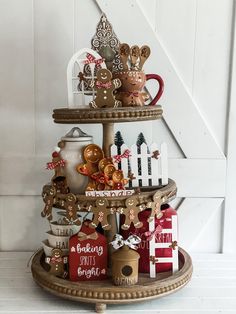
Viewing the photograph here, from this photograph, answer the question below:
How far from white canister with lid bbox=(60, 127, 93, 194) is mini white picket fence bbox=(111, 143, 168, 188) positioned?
0.08 metres

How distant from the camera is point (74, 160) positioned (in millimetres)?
913

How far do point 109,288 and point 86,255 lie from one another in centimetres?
9

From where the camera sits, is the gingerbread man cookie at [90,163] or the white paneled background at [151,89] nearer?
the gingerbread man cookie at [90,163]

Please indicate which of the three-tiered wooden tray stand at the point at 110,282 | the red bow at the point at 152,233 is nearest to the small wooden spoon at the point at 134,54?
the three-tiered wooden tray stand at the point at 110,282

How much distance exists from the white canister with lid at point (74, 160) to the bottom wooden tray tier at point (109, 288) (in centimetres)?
20

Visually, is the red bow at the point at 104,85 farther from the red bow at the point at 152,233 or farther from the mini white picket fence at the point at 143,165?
the red bow at the point at 152,233

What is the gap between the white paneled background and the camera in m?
1.14

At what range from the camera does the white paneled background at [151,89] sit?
1142 mm

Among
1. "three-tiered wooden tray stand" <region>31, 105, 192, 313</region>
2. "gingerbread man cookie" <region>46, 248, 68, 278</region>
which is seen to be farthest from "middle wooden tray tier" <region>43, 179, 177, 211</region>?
"gingerbread man cookie" <region>46, 248, 68, 278</region>

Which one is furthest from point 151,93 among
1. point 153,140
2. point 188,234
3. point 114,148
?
point 188,234

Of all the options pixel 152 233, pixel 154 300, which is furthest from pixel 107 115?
pixel 154 300

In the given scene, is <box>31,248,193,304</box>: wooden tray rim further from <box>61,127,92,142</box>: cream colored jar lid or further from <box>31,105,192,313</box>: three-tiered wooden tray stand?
<box>61,127,92,142</box>: cream colored jar lid

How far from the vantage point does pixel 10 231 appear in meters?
1.22

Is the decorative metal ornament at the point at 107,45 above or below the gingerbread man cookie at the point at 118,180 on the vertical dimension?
above
